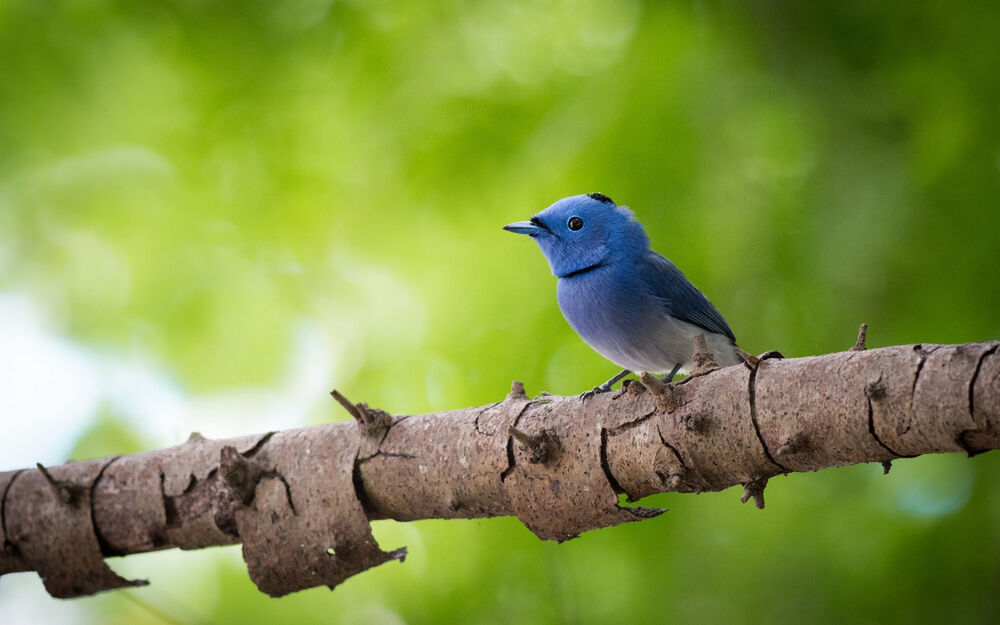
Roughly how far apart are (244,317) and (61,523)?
1846 millimetres

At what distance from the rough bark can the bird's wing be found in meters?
1.04

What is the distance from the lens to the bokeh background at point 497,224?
142 inches

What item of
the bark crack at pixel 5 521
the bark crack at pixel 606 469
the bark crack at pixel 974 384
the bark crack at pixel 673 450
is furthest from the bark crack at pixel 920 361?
the bark crack at pixel 5 521

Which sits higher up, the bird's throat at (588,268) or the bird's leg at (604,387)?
the bird's throat at (588,268)

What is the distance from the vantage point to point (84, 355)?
5.01 m

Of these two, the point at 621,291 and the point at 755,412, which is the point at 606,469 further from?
the point at 621,291

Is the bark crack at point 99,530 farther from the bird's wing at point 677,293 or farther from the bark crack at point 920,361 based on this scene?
the bark crack at point 920,361

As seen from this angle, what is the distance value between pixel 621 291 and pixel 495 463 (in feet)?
4.01

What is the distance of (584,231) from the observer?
12.8 ft

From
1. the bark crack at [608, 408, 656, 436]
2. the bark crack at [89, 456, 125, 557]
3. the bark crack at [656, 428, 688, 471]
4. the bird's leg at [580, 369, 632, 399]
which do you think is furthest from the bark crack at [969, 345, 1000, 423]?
the bark crack at [89, 456, 125, 557]

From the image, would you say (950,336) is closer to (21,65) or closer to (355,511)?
A: (355,511)

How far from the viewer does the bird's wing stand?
A: 3.75 m

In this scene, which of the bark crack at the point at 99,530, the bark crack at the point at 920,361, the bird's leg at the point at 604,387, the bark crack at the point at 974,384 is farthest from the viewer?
the bark crack at the point at 99,530

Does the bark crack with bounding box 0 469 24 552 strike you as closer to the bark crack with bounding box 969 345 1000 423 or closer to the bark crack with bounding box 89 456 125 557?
the bark crack with bounding box 89 456 125 557
